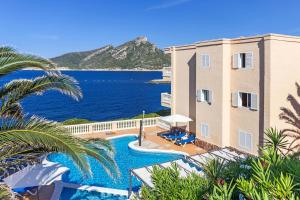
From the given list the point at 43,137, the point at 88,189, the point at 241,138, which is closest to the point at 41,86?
the point at 43,137

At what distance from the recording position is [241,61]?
20.5m

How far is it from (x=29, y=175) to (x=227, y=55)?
15.2m

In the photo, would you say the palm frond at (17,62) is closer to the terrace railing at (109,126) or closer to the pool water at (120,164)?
the pool water at (120,164)

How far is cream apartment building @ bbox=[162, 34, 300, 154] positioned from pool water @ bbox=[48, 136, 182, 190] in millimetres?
4350

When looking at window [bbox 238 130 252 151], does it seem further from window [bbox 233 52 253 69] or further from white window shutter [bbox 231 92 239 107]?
window [bbox 233 52 253 69]

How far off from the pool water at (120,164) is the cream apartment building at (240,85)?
14.3 feet

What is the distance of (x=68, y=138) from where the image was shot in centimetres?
746

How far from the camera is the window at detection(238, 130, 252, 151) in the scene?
20.3 meters

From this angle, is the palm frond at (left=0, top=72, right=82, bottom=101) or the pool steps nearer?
the palm frond at (left=0, top=72, right=82, bottom=101)

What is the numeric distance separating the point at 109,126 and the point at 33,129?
21.1 metres

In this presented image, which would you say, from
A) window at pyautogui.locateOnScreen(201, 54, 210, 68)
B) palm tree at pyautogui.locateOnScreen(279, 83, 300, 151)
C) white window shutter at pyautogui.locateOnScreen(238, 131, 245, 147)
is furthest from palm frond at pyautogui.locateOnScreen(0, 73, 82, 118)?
palm tree at pyautogui.locateOnScreen(279, 83, 300, 151)

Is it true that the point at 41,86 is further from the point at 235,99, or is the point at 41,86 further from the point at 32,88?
the point at 235,99

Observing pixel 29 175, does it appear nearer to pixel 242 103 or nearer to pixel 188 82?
pixel 242 103

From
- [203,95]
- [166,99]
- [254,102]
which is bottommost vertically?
[166,99]
